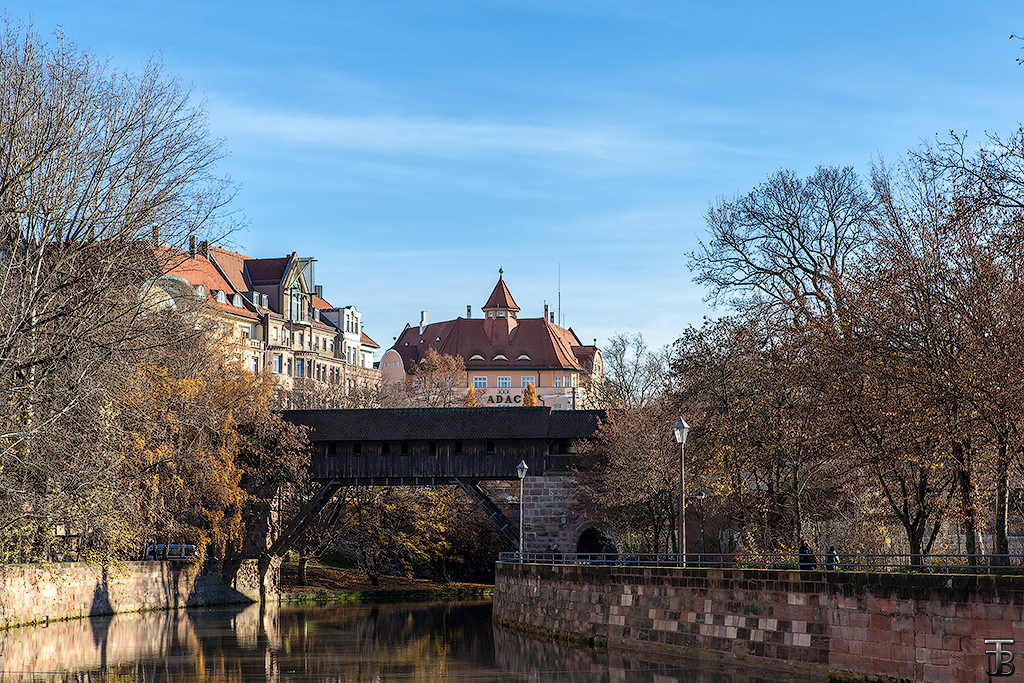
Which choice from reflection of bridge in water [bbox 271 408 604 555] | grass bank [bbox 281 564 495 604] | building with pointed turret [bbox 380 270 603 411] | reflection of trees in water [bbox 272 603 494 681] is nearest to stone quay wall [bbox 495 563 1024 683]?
reflection of trees in water [bbox 272 603 494 681]

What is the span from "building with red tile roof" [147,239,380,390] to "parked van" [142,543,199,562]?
24450mm

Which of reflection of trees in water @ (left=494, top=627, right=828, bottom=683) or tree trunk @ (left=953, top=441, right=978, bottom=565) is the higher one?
tree trunk @ (left=953, top=441, right=978, bottom=565)

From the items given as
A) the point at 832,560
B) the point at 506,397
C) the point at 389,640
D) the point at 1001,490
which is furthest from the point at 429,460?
the point at 506,397

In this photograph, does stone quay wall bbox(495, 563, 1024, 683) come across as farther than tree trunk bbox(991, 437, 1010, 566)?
No

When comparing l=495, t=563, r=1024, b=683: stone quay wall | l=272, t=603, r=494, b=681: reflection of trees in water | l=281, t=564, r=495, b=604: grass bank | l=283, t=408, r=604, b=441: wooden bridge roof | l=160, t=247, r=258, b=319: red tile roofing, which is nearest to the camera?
l=495, t=563, r=1024, b=683: stone quay wall

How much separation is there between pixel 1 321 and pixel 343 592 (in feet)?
86.4

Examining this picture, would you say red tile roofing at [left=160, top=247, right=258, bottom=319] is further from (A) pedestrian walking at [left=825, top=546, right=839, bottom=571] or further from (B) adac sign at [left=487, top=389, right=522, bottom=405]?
(A) pedestrian walking at [left=825, top=546, right=839, bottom=571]

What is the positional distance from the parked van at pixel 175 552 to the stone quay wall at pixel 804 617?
16088 millimetres

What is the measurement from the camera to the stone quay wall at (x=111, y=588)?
1136 inches

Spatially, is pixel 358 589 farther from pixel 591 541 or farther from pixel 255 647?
pixel 255 647

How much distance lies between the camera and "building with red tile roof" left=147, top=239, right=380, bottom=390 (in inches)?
2699

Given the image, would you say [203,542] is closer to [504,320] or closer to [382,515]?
[382,515]

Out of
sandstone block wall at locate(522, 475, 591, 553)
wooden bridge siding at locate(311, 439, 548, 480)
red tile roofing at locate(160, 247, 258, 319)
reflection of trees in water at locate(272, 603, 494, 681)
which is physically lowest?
reflection of trees in water at locate(272, 603, 494, 681)

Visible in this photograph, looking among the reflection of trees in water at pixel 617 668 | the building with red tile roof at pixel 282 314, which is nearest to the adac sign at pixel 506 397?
the building with red tile roof at pixel 282 314
